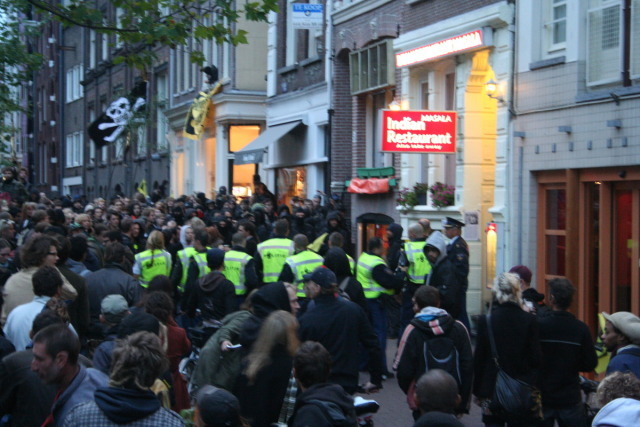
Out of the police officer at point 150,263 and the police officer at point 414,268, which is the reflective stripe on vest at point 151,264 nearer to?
the police officer at point 150,263

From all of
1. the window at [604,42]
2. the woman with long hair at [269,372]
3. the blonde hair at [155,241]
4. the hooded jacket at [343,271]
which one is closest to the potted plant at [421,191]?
the window at [604,42]

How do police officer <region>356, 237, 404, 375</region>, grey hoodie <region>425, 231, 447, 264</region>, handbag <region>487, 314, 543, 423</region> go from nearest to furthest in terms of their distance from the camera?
handbag <region>487, 314, 543, 423</region> → police officer <region>356, 237, 404, 375</region> → grey hoodie <region>425, 231, 447, 264</region>

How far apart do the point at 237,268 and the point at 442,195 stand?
5.93 m

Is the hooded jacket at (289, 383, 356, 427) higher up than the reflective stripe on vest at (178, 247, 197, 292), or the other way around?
the reflective stripe on vest at (178, 247, 197, 292)

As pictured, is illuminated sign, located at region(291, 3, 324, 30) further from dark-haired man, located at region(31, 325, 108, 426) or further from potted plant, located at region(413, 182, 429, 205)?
dark-haired man, located at region(31, 325, 108, 426)

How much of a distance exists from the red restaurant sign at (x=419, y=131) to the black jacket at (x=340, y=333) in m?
9.49

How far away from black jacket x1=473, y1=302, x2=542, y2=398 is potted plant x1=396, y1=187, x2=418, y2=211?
1122 cm

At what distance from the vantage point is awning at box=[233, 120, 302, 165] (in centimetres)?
2616

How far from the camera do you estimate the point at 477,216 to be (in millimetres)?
17609

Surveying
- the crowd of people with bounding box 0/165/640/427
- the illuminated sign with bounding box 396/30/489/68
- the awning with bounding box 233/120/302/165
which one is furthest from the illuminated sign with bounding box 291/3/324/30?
the crowd of people with bounding box 0/165/640/427

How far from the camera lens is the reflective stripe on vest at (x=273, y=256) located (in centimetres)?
1338

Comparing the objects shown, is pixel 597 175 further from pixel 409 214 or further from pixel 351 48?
pixel 351 48

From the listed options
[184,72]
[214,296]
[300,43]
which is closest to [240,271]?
[214,296]

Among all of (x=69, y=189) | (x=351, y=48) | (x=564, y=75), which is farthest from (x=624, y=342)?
(x=69, y=189)
